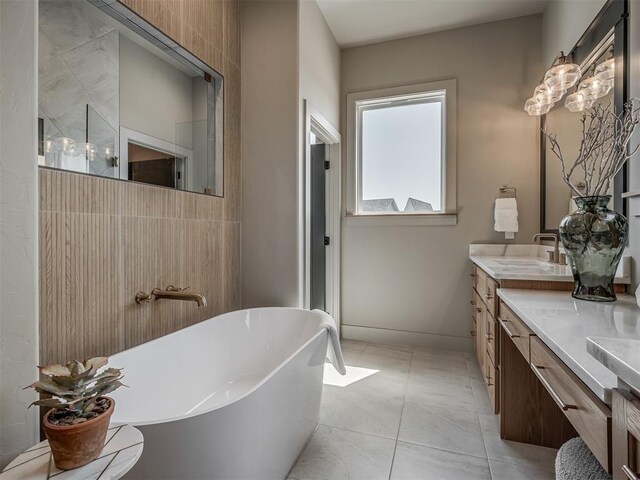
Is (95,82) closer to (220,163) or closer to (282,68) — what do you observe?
(220,163)

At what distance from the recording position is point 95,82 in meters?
1.48

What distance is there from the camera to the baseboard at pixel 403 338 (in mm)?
2971

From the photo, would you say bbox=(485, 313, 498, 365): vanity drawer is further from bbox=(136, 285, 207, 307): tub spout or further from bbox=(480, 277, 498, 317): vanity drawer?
bbox=(136, 285, 207, 307): tub spout

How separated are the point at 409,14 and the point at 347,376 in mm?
3003

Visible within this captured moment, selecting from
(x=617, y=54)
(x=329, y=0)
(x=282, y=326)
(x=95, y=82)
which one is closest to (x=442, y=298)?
(x=282, y=326)

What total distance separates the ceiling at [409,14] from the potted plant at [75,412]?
2.96m

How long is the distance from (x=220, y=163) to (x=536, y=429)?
94.2 inches

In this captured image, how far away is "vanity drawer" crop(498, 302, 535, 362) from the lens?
1226 mm

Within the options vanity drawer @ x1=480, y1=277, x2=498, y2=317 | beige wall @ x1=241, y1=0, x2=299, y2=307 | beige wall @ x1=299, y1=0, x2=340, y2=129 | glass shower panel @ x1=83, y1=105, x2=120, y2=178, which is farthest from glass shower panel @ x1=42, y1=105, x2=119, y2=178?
vanity drawer @ x1=480, y1=277, x2=498, y2=317

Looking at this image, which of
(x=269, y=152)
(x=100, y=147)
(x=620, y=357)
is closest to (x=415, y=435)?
(x=620, y=357)

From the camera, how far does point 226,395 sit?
1849 millimetres

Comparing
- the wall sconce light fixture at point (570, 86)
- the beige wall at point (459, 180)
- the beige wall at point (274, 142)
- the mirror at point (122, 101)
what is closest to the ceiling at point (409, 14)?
the beige wall at point (459, 180)

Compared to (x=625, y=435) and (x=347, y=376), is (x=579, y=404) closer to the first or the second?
(x=625, y=435)

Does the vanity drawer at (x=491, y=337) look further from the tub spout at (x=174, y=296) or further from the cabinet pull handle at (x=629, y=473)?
the tub spout at (x=174, y=296)
